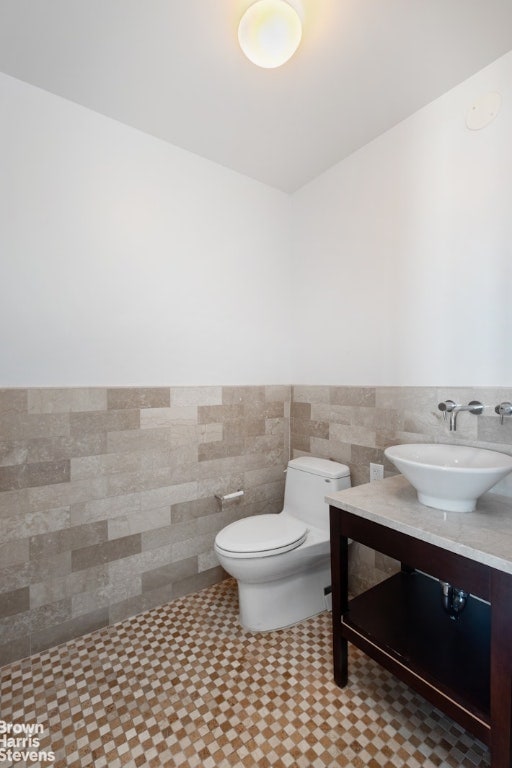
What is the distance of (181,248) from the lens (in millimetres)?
1951

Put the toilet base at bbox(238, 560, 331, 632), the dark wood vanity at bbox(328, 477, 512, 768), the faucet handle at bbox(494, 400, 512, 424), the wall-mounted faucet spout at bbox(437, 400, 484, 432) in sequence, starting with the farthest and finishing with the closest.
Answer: the toilet base at bbox(238, 560, 331, 632)
the wall-mounted faucet spout at bbox(437, 400, 484, 432)
the faucet handle at bbox(494, 400, 512, 424)
the dark wood vanity at bbox(328, 477, 512, 768)

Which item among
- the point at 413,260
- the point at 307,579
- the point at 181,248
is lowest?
the point at 307,579

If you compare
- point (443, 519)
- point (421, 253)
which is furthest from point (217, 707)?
point (421, 253)

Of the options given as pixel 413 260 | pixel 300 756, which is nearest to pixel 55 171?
pixel 413 260

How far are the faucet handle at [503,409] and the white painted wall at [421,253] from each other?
9 cm

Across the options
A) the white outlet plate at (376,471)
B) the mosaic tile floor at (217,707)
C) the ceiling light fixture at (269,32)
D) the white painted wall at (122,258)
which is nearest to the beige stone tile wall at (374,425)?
the white outlet plate at (376,471)

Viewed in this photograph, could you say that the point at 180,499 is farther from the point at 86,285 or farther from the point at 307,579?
the point at 86,285

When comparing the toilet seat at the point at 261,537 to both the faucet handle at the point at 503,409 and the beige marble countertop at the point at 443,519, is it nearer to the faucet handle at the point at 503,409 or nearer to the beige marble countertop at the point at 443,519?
the beige marble countertop at the point at 443,519

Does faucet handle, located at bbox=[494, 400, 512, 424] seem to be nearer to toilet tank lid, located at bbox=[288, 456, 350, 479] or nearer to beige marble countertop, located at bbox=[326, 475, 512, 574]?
beige marble countertop, located at bbox=[326, 475, 512, 574]

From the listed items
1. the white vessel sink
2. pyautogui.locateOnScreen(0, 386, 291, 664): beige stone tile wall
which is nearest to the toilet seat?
pyautogui.locateOnScreen(0, 386, 291, 664): beige stone tile wall

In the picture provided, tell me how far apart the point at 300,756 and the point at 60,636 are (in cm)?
116

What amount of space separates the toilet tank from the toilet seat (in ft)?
0.30

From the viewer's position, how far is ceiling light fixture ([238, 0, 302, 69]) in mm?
1176

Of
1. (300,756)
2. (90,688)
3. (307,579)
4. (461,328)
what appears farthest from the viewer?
(307,579)
